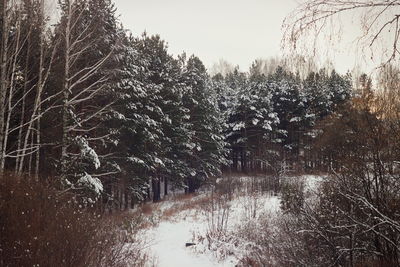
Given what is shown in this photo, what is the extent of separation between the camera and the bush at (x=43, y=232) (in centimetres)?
466

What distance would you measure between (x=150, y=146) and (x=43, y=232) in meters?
16.4

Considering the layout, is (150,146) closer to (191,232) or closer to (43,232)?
(191,232)

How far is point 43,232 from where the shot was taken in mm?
4984

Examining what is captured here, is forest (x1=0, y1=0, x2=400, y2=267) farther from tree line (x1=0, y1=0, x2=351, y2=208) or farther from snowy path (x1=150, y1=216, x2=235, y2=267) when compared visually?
snowy path (x1=150, y1=216, x2=235, y2=267)

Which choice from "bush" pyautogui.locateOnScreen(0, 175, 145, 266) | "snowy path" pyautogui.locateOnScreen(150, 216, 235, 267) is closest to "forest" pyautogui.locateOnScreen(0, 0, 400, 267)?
"bush" pyautogui.locateOnScreen(0, 175, 145, 266)

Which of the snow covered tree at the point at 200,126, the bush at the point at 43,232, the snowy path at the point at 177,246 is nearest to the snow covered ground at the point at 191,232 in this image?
the snowy path at the point at 177,246

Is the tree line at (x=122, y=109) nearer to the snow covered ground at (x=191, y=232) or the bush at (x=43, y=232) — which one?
the bush at (x=43, y=232)

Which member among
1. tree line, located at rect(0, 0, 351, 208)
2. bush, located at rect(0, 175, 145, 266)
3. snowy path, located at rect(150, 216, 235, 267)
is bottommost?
snowy path, located at rect(150, 216, 235, 267)

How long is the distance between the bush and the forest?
0.02m

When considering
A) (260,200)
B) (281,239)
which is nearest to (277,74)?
(260,200)

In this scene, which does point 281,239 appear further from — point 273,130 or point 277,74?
point 277,74

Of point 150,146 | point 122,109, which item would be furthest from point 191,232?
Result: point 150,146

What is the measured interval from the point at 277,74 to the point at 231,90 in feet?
19.8

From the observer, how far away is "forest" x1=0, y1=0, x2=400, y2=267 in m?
4.75
